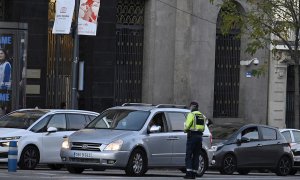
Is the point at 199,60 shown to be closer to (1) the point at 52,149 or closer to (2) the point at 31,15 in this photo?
(2) the point at 31,15

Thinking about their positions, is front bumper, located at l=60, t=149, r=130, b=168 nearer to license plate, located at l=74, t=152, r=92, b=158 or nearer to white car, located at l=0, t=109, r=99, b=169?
license plate, located at l=74, t=152, r=92, b=158

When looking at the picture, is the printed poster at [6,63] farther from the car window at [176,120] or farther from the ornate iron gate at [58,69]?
the car window at [176,120]

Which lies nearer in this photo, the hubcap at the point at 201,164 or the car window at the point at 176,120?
the car window at the point at 176,120

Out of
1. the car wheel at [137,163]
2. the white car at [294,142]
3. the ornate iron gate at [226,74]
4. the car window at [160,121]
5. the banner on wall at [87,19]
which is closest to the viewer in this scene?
the car wheel at [137,163]

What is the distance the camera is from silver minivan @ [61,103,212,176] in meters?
21.5

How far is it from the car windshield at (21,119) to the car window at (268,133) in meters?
7.13

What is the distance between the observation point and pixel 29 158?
955 inches

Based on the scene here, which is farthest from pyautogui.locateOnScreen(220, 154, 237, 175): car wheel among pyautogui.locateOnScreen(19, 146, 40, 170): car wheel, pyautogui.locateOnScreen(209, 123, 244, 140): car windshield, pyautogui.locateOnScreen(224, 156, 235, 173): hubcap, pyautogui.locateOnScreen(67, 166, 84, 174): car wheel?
pyautogui.locateOnScreen(67, 166, 84, 174): car wheel

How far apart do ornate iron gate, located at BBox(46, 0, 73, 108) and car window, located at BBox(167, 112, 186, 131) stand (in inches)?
508

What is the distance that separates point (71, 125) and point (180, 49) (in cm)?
1299

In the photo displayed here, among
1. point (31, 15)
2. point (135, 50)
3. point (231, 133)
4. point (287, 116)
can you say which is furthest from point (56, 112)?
point (287, 116)

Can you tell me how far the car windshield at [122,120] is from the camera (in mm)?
22547

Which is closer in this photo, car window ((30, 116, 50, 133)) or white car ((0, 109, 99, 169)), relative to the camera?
white car ((0, 109, 99, 169))

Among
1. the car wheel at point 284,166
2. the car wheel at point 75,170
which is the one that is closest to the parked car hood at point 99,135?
the car wheel at point 75,170
